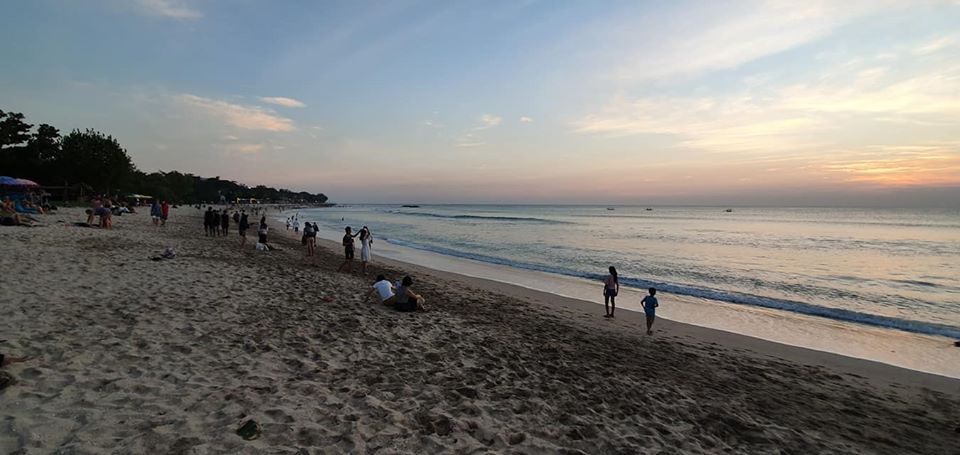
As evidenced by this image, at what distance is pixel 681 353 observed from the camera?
351 inches

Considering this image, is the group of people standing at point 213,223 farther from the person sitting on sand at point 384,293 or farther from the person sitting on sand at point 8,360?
the person sitting on sand at point 8,360

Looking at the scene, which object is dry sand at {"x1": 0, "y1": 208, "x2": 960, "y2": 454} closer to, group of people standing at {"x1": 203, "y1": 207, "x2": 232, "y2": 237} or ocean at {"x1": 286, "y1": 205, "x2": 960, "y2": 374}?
ocean at {"x1": 286, "y1": 205, "x2": 960, "y2": 374}

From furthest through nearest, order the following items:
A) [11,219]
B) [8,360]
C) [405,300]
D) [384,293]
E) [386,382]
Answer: [11,219]
[384,293]
[405,300]
[386,382]
[8,360]

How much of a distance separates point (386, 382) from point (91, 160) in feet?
195

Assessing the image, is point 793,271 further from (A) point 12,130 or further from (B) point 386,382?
(A) point 12,130

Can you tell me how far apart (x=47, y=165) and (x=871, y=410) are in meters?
70.3

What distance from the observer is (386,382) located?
5.72m

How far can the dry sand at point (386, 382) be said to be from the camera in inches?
166

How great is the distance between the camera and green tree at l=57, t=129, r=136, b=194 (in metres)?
47.4

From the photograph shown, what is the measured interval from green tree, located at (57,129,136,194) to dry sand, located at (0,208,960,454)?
49.5 m

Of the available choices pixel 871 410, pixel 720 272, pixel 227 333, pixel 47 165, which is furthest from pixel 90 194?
pixel 871 410

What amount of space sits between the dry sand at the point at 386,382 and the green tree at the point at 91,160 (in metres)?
49.5

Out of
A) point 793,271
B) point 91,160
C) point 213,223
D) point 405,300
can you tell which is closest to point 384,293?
point 405,300

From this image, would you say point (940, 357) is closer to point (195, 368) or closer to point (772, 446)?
point (772, 446)
